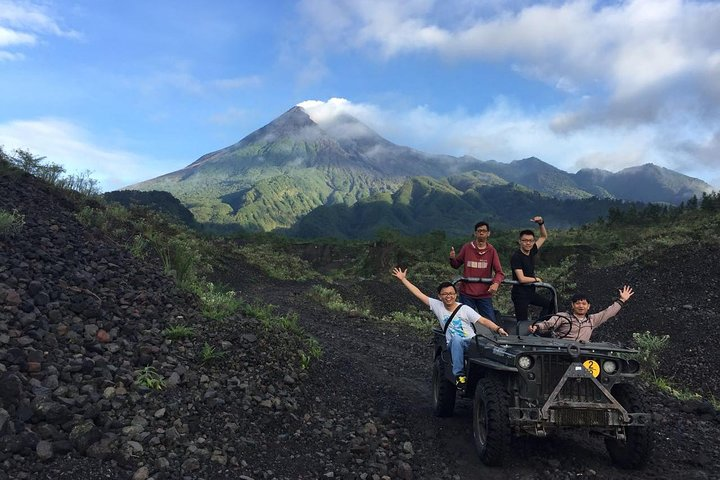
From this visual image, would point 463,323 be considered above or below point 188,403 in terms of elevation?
above

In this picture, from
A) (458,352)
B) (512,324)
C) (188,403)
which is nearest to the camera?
(188,403)

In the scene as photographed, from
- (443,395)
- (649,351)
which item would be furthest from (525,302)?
(649,351)

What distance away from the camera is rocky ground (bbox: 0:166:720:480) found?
4184 mm

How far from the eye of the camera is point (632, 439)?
4.84 metres

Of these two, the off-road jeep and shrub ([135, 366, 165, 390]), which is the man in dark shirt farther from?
shrub ([135, 366, 165, 390])

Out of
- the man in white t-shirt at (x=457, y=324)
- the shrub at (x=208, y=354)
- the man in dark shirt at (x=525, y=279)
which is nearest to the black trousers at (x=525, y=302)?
the man in dark shirt at (x=525, y=279)

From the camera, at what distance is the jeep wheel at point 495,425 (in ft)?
15.7

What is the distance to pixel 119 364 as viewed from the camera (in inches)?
212

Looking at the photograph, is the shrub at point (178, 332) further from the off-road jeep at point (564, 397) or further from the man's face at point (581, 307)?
the man's face at point (581, 307)

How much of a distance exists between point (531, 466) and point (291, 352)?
392 cm

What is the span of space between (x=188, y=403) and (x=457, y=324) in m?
3.41

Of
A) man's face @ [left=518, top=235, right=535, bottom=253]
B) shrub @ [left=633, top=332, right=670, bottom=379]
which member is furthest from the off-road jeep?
shrub @ [left=633, top=332, right=670, bottom=379]

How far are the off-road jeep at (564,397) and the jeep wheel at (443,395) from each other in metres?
1.23

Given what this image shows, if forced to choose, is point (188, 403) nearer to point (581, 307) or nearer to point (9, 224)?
point (9, 224)
